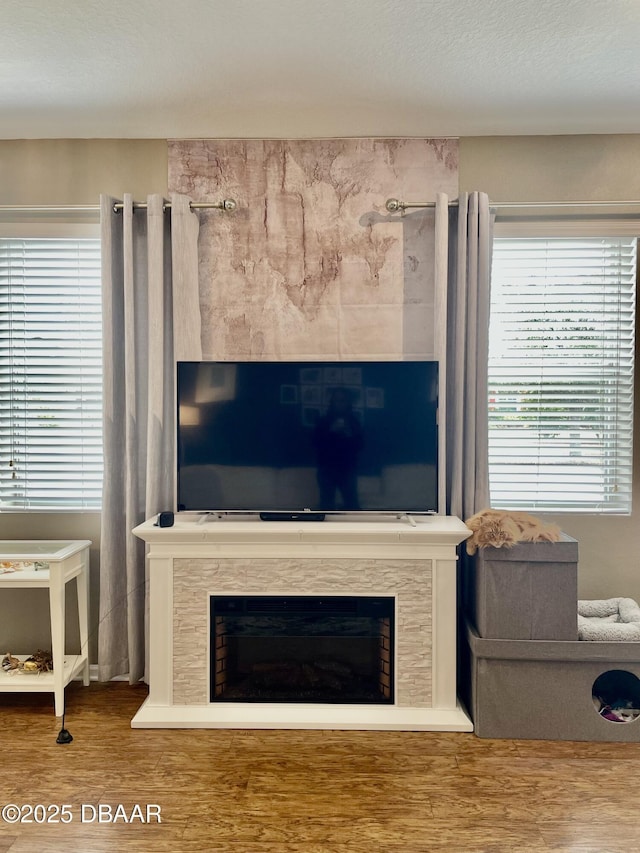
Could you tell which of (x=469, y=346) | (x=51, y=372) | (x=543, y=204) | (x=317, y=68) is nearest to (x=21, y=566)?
(x=51, y=372)

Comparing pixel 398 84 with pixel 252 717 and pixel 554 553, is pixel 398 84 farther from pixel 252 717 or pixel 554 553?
pixel 252 717

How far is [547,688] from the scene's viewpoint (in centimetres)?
266

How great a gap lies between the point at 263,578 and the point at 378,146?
2.11 metres

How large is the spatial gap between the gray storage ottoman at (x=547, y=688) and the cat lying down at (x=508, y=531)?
40cm

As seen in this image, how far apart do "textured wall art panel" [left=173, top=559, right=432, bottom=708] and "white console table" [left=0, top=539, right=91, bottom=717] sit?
0.51 meters

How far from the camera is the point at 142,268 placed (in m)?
3.23

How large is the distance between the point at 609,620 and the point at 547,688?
1.67 ft

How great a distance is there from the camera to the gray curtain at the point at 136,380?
3119 millimetres

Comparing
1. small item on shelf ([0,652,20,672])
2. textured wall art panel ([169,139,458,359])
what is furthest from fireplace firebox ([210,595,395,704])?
textured wall art panel ([169,139,458,359])

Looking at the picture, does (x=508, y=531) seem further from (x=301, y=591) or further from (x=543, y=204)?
(x=543, y=204)

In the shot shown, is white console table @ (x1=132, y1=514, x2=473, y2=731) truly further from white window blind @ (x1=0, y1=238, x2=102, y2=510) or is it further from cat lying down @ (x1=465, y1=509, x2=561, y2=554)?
white window blind @ (x1=0, y1=238, x2=102, y2=510)

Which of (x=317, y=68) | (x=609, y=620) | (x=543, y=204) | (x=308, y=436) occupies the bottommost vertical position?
(x=609, y=620)

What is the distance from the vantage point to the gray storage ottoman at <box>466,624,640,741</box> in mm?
2639

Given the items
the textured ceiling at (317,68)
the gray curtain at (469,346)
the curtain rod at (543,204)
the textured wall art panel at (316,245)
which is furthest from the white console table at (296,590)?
the textured ceiling at (317,68)
